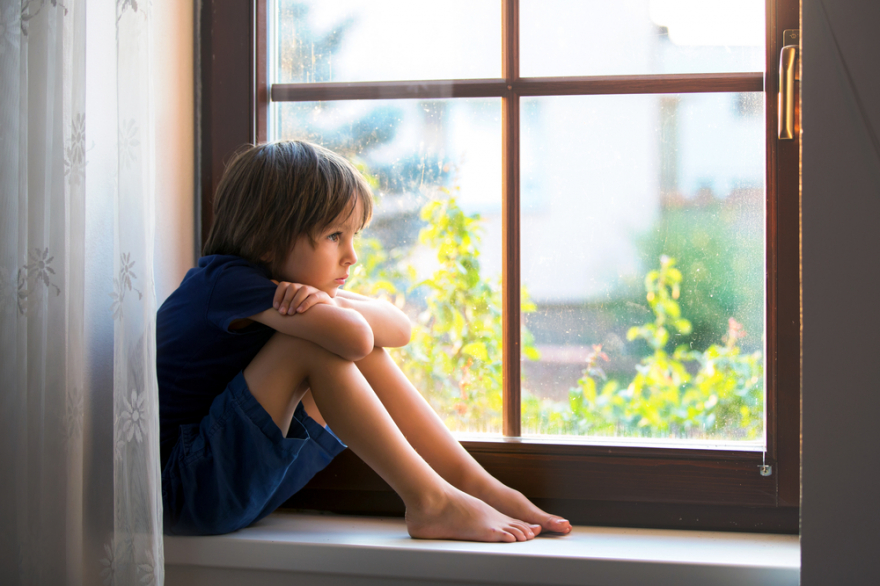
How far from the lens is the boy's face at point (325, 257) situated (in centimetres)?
103

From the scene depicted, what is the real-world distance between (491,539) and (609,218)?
0.60 metres

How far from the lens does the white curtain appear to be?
32.4 inches

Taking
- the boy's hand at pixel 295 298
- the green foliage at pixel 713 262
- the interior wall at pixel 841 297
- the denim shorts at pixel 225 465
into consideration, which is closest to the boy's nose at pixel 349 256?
the boy's hand at pixel 295 298

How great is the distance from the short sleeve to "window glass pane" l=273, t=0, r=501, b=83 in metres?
0.49

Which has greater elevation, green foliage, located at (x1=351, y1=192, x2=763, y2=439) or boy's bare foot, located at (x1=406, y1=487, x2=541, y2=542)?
green foliage, located at (x1=351, y1=192, x2=763, y2=439)

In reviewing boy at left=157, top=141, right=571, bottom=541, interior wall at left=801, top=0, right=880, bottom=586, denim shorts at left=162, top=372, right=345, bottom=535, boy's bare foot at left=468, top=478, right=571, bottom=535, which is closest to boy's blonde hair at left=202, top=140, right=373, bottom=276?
boy at left=157, top=141, right=571, bottom=541

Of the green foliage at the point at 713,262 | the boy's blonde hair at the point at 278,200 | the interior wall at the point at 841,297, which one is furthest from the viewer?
the green foliage at the point at 713,262

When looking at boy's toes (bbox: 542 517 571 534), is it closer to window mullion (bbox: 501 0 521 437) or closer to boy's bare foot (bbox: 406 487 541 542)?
boy's bare foot (bbox: 406 487 541 542)

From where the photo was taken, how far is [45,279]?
32.6 inches

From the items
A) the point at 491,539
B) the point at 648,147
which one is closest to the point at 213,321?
the point at 491,539

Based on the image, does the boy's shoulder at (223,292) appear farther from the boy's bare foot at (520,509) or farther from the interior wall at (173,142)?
the boy's bare foot at (520,509)

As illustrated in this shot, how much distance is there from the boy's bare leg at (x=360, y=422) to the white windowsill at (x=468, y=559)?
0.03 meters

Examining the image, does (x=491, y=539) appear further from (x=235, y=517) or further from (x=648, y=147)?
(x=648, y=147)

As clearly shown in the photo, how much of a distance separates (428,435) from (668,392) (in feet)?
1.48
